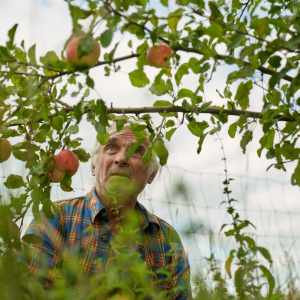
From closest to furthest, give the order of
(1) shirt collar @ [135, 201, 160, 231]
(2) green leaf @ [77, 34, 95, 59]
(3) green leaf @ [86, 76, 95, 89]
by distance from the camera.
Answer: (2) green leaf @ [77, 34, 95, 59] < (3) green leaf @ [86, 76, 95, 89] < (1) shirt collar @ [135, 201, 160, 231]

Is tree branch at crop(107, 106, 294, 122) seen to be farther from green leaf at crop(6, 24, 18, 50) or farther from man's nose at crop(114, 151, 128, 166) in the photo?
man's nose at crop(114, 151, 128, 166)

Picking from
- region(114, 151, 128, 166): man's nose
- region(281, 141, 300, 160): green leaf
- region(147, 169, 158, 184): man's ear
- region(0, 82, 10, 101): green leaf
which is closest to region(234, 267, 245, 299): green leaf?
region(281, 141, 300, 160): green leaf

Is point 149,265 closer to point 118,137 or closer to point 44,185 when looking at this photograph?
point 118,137

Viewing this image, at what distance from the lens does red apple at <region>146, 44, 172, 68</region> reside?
5.11 feet

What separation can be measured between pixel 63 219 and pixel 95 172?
0.39 meters

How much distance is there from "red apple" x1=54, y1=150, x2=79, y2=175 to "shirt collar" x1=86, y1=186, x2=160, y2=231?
0.80 meters

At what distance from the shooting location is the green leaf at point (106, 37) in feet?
4.58

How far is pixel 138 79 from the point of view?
1857mm

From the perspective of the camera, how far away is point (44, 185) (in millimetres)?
1823

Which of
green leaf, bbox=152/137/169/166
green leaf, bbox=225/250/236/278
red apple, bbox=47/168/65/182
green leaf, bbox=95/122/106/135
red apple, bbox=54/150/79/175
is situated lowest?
green leaf, bbox=225/250/236/278

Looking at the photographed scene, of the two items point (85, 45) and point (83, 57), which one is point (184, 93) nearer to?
point (83, 57)

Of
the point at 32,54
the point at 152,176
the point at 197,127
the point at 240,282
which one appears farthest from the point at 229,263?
the point at 152,176

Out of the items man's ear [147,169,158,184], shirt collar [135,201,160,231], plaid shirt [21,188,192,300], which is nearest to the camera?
plaid shirt [21,188,192,300]

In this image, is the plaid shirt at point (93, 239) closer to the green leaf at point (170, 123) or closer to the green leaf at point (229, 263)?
the green leaf at point (229, 263)
